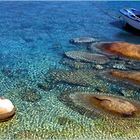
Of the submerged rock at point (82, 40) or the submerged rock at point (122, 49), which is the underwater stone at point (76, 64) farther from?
the submerged rock at point (82, 40)

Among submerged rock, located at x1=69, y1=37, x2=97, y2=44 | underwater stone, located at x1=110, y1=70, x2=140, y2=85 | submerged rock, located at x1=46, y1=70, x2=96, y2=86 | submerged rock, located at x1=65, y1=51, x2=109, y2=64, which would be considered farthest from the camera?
submerged rock, located at x1=69, y1=37, x2=97, y2=44

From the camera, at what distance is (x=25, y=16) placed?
41.6m

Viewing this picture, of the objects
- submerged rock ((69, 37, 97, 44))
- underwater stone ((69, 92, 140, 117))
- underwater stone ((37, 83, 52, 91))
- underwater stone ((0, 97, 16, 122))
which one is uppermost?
underwater stone ((0, 97, 16, 122))

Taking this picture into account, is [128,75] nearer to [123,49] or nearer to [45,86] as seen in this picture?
[45,86]

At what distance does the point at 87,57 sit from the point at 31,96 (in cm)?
775

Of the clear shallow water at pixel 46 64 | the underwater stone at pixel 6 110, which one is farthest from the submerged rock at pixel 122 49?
the underwater stone at pixel 6 110

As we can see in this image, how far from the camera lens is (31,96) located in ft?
61.1

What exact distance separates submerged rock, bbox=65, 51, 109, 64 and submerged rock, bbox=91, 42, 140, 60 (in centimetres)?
166

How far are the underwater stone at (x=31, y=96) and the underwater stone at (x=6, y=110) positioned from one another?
1947 millimetres

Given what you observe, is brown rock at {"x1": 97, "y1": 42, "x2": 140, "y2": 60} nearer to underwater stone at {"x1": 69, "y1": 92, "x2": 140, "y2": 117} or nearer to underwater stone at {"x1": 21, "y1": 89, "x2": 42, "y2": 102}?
underwater stone at {"x1": 69, "y1": 92, "x2": 140, "y2": 117}

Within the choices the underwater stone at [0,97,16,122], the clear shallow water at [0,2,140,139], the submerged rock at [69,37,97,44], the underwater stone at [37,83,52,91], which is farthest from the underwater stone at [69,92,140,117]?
the submerged rock at [69,37,97,44]

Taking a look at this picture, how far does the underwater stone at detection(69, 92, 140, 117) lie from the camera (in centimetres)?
1709

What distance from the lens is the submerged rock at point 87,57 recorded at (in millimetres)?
24645

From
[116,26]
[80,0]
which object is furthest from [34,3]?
[116,26]
